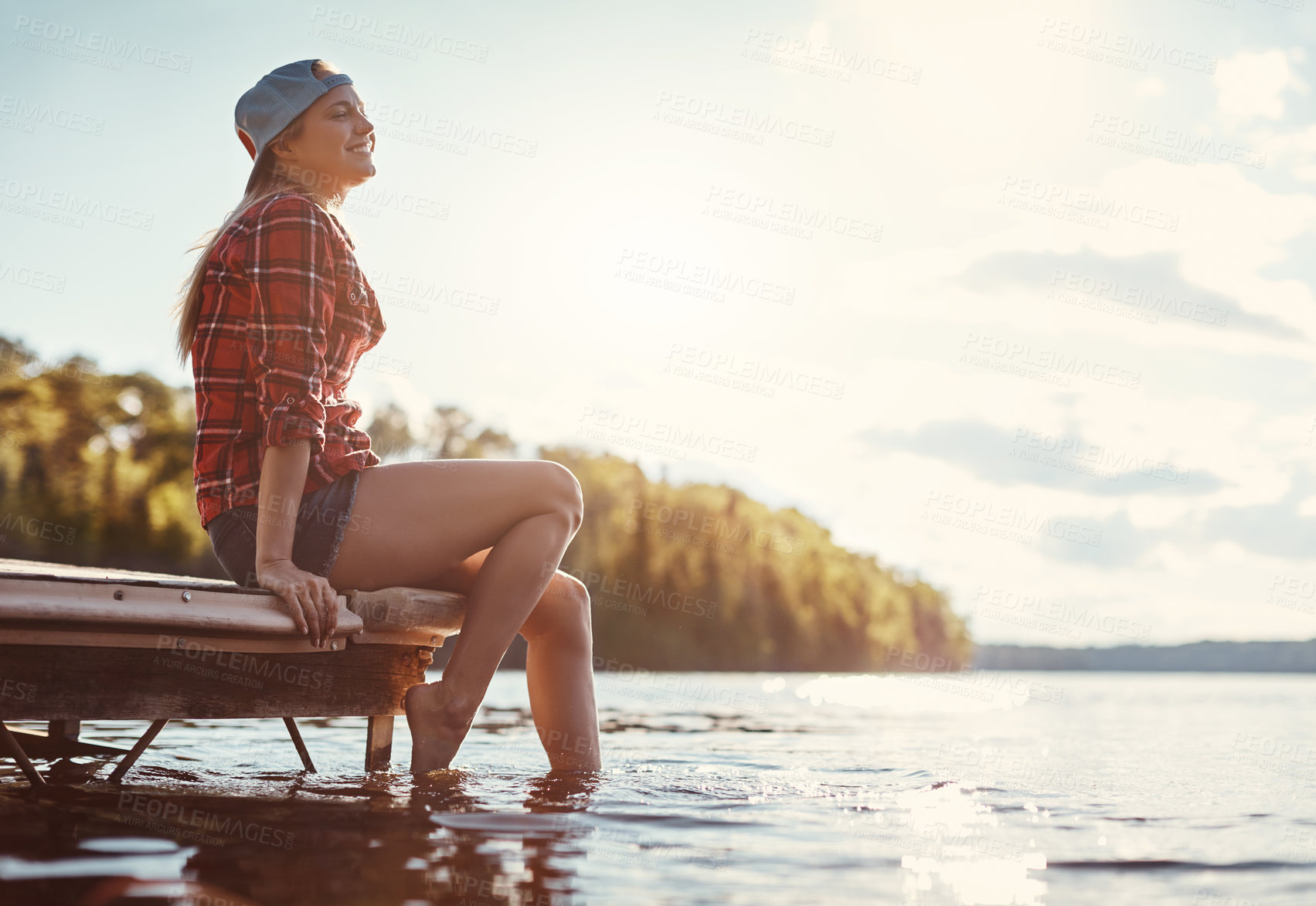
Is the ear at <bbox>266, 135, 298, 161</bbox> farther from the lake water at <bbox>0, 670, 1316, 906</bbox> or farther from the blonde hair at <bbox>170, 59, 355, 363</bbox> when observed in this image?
the lake water at <bbox>0, 670, 1316, 906</bbox>

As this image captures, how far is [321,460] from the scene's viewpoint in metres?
2.54

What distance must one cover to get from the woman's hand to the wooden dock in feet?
0.11

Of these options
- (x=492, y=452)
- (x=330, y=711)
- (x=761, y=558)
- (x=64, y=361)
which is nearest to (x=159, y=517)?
(x=64, y=361)

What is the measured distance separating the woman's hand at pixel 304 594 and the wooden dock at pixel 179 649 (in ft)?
0.11

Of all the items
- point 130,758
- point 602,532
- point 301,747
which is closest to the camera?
point 130,758

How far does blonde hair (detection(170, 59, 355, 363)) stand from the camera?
268 cm

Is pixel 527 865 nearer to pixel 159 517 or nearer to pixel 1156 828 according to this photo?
pixel 1156 828

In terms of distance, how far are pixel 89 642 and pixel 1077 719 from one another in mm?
7990

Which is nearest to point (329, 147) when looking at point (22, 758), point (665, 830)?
point (22, 758)

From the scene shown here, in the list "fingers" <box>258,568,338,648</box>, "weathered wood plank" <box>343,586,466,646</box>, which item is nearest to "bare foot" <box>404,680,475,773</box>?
"weathered wood plank" <box>343,586,466,646</box>

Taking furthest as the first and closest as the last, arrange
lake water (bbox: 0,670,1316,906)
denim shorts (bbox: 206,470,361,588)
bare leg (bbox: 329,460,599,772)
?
bare leg (bbox: 329,460,599,772), denim shorts (bbox: 206,470,361,588), lake water (bbox: 0,670,1316,906)

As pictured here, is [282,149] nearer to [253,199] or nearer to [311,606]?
[253,199]

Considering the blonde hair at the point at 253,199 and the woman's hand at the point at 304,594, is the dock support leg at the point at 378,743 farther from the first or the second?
the blonde hair at the point at 253,199

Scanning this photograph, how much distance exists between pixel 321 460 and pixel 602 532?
31.0 m
